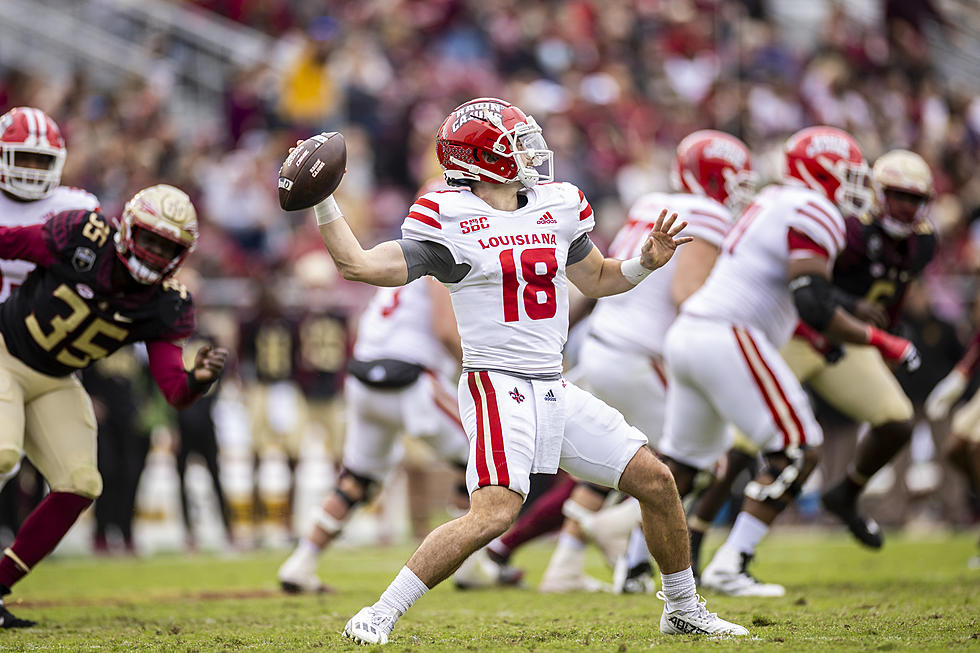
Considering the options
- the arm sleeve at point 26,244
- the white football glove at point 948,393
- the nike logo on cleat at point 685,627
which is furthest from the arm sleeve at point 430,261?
the white football glove at point 948,393

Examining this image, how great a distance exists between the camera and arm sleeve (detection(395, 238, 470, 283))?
15.3 ft

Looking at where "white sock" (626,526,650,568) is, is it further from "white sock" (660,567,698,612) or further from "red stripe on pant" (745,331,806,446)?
"white sock" (660,567,698,612)

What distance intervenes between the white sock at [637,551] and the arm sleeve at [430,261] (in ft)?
8.63

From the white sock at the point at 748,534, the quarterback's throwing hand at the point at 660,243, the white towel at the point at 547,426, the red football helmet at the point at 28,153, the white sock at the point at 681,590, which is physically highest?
the red football helmet at the point at 28,153

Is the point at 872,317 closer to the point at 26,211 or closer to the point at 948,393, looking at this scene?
the point at 948,393

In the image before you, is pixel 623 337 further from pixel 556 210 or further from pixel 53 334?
pixel 53 334

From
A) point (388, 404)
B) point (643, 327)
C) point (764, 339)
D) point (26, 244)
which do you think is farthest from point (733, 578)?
point (26, 244)

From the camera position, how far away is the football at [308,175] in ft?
14.8

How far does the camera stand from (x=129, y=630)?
551 centimetres

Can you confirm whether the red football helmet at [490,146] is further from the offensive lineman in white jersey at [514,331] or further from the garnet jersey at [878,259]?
the garnet jersey at [878,259]

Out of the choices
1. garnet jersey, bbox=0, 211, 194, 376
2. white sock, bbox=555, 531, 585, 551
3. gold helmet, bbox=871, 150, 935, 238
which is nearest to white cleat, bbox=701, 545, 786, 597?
white sock, bbox=555, 531, 585, 551

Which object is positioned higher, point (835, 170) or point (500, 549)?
point (835, 170)

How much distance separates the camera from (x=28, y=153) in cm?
635

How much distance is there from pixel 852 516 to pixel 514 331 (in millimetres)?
3495
